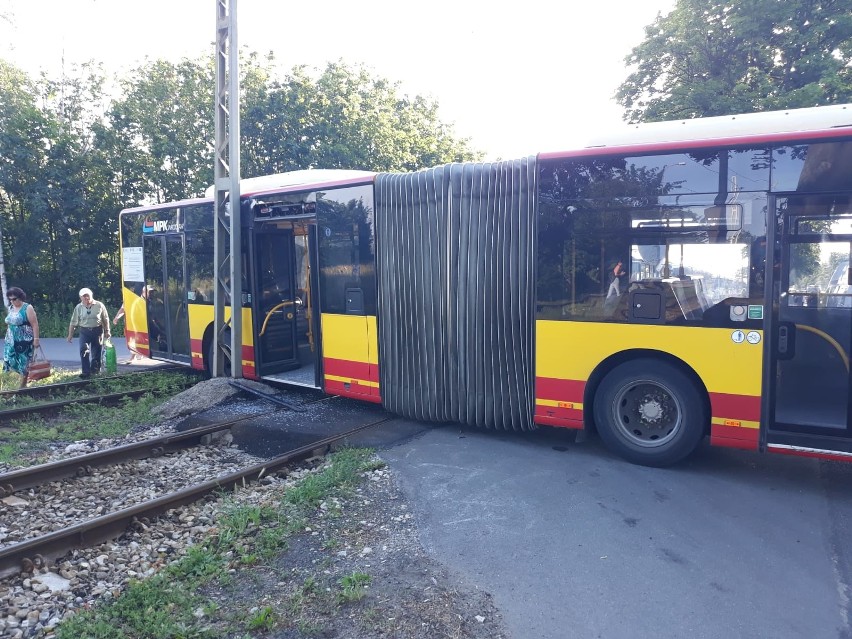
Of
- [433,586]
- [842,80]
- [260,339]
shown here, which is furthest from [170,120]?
[433,586]

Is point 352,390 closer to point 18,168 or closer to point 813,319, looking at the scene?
point 813,319

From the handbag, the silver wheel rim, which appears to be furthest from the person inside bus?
the handbag

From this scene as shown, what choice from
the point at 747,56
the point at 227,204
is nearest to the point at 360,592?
the point at 227,204

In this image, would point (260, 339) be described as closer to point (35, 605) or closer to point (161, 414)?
point (161, 414)

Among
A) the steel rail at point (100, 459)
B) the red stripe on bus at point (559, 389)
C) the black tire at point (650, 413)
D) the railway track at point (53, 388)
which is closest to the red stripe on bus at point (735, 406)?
the black tire at point (650, 413)

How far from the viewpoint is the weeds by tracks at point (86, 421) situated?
729 centimetres

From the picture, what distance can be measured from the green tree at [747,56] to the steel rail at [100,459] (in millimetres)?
15085

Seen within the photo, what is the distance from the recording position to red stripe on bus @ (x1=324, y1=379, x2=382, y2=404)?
8.39 m

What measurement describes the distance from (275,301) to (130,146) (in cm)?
1445

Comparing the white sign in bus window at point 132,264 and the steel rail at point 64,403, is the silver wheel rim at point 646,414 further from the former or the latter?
the white sign in bus window at point 132,264

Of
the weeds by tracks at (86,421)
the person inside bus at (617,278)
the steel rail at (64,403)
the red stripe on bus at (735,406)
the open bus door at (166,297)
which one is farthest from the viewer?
the open bus door at (166,297)

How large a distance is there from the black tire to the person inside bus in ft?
2.39

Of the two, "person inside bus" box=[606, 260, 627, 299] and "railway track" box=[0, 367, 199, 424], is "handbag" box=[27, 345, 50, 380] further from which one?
"person inside bus" box=[606, 260, 627, 299]

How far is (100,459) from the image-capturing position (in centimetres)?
665
